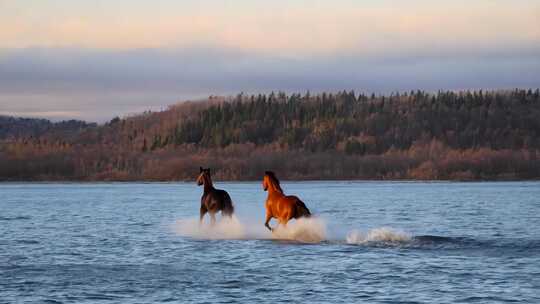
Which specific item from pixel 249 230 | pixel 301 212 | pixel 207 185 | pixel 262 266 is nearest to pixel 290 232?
pixel 301 212

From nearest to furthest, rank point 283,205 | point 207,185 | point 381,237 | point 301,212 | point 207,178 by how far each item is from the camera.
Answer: point 381,237, point 301,212, point 283,205, point 207,185, point 207,178

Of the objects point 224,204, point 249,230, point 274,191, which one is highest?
point 274,191

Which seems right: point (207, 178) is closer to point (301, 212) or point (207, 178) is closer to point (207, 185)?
point (207, 185)

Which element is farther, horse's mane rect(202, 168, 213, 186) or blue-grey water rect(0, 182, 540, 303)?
horse's mane rect(202, 168, 213, 186)

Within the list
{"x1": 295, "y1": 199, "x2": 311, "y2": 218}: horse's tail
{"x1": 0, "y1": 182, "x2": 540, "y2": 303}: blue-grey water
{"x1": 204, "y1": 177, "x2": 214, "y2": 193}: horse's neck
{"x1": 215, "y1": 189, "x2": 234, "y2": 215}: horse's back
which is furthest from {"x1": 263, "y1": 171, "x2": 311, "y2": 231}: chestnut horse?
{"x1": 204, "y1": 177, "x2": 214, "y2": 193}: horse's neck

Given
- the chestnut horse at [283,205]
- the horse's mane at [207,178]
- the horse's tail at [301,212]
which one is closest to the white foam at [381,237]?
the horse's tail at [301,212]

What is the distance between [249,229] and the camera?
34.0 meters

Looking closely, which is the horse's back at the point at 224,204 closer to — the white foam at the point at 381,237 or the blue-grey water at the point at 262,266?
the blue-grey water at the point at 262,266

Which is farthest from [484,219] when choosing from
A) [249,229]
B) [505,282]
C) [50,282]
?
[50,282]

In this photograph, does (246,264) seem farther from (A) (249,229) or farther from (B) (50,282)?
(A) (249,229)

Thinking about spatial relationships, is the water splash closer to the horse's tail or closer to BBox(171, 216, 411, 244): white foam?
BBox(171, 216, 411, 244): white foam

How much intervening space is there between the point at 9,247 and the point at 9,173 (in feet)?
538

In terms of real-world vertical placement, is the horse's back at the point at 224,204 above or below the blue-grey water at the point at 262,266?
above

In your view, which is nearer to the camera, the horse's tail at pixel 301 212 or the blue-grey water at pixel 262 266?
the blue-grey water at pixel 262 266
